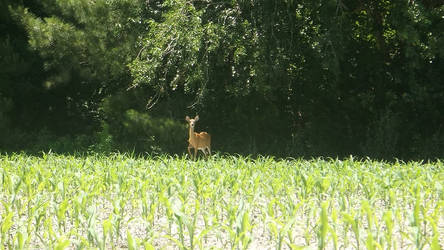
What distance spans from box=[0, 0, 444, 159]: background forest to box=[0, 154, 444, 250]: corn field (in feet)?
13.9

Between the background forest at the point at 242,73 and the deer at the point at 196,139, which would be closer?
the deer at the point at 196,139

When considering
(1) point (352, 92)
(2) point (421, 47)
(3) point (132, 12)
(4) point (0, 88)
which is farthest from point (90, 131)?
(2) point (421, 47)

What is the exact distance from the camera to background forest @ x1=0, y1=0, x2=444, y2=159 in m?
10.8

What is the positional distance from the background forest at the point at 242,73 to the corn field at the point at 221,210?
4.22m

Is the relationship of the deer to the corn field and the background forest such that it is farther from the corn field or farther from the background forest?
the corn field

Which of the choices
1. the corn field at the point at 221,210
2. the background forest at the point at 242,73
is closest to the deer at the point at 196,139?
the background forest at the point at 242,73

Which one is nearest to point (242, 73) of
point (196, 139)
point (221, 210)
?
point (196, 139)

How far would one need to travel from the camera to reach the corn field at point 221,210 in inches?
133

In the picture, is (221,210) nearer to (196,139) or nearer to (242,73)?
(196,139)

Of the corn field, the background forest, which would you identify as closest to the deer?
the background forest

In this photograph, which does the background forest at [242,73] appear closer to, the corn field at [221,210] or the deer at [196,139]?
the deer at [196,139]

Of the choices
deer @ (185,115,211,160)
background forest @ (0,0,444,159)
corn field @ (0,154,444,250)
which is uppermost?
background forest @ (0,0,444,159)

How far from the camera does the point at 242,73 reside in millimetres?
11180

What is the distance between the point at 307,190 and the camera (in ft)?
16.1
